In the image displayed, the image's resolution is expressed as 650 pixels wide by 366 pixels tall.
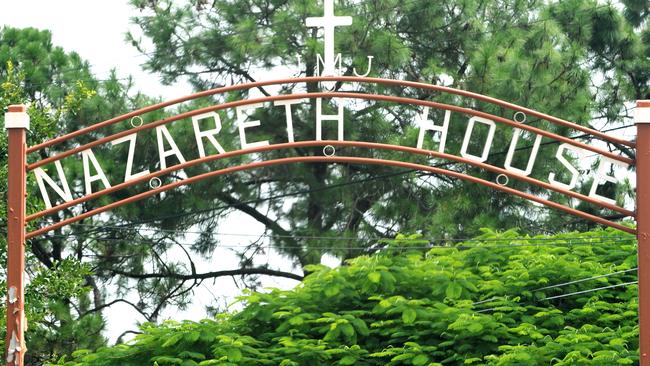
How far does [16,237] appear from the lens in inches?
464

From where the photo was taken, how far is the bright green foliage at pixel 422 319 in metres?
14.9

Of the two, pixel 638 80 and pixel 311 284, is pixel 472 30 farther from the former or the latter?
pixel 311 284

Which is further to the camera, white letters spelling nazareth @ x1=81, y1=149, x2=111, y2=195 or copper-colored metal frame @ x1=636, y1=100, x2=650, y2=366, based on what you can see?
white letters spelling nazareth @ x1=81, y1=149, x2=111, y2=195

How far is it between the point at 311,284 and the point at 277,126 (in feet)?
16.4

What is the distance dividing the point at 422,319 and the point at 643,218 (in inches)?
165

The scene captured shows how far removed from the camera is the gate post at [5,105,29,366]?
458 inches

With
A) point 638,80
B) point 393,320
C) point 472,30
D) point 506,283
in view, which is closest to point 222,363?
point 393,320

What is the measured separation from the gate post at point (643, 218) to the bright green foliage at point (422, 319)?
277cm

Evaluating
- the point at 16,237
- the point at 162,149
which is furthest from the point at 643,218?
the point at 16,237

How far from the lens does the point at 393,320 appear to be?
15.3 metres

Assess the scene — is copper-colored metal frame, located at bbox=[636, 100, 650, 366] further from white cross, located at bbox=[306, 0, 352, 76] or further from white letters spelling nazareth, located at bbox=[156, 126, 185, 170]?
white letters spelling nazareth, located at bbox=[156, 126, 185, 170]

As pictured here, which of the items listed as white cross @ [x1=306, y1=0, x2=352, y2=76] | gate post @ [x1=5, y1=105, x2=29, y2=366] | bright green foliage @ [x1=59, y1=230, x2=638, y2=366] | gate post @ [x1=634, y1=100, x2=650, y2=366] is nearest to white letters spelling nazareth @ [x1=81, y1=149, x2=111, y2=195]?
gate post @ [x1=5, y1=105, x2=29, y2=366]

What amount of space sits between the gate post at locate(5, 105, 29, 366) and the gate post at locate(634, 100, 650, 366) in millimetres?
4613

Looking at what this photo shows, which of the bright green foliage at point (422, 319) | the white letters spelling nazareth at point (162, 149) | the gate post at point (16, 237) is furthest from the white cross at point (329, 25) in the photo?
the bright green foliage at point (422, 319)
